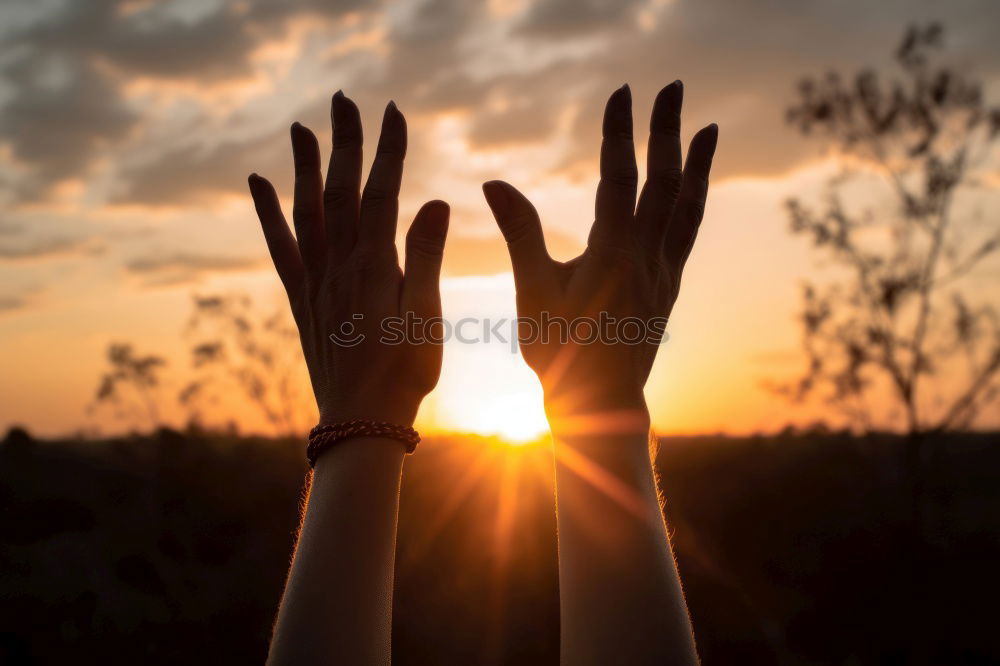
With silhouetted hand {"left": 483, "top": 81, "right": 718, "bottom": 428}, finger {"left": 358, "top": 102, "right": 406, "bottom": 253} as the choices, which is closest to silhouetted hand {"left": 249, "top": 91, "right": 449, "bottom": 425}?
finger {"left": 358, "top": 102, "right": 406, "bottom": 253}

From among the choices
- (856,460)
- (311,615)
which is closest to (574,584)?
(311,615)

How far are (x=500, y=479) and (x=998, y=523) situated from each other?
1566 centimetres

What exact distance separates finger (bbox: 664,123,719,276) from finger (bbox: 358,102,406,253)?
88cm

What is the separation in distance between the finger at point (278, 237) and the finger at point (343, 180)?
0.22 metres

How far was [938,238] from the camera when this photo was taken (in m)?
16.1

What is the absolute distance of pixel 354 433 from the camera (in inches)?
67.1

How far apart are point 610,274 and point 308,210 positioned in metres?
0.97

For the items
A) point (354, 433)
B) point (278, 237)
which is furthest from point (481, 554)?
point (354, 433)

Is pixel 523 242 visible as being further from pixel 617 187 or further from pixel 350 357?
pixel 350 357

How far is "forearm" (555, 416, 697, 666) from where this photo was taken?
54.8 inches

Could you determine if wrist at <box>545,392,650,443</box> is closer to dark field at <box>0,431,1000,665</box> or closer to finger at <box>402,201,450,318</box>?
finger at <box>402,201,450,318</box>

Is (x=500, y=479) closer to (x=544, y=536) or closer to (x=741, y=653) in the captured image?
(x=544, y=536)

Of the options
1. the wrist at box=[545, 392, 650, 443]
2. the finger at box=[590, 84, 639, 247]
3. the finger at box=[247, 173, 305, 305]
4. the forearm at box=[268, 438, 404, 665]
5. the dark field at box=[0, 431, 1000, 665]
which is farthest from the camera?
the dark field at box=[0, 431, 1000, 665]

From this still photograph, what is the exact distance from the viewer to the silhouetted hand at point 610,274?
5.89 ft
